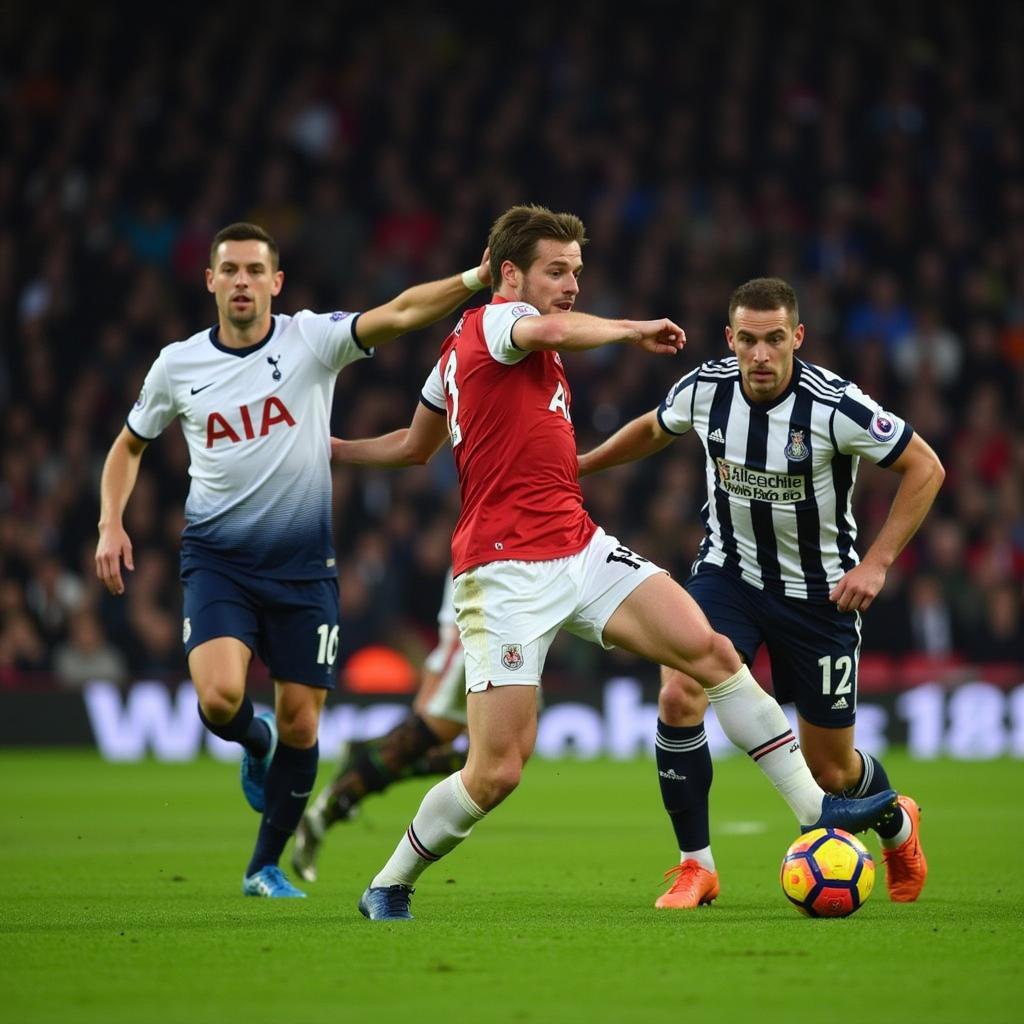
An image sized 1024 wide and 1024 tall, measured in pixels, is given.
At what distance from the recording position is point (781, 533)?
6922 mm

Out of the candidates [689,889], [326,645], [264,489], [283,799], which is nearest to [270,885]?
[283,799]

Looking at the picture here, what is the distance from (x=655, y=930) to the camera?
5746mm

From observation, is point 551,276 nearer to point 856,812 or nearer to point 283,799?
point 856,812

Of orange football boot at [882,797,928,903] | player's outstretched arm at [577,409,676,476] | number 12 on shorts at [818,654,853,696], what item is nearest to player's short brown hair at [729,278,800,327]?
player's outstretched arm at [577,409,676,476]

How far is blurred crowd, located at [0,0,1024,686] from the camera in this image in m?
16.4

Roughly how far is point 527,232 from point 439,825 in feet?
6.36

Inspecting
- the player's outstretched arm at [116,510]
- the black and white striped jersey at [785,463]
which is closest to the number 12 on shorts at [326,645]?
the player's outstretched arm at [116,510]

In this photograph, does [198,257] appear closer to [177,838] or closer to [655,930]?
[177,838]

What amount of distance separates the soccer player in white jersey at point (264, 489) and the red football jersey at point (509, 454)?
115cm

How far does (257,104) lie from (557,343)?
606 inches

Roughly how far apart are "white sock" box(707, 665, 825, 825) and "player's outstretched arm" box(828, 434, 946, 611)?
50 centimetres

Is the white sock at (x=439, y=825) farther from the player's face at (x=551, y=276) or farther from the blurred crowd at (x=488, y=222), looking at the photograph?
the blurred crowd at (x=488, y=222)

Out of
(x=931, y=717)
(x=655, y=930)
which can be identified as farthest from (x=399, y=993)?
(x=931, y=717)

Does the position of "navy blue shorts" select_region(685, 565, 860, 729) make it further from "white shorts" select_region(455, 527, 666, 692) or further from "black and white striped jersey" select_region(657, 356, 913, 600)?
"white shorts" select_region(455, 527, 666, 692)
